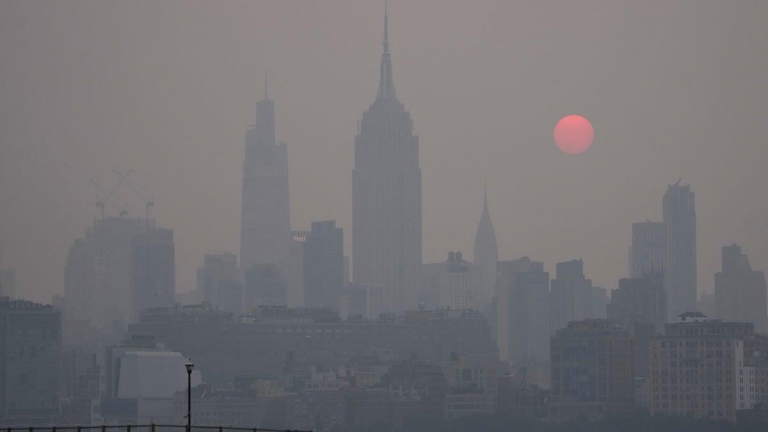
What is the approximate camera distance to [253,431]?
6488cm

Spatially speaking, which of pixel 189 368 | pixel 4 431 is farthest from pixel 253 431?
pixel 4 431

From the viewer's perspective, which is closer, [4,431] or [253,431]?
[253,431]

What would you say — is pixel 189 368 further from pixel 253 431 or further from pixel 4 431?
pixel 4 431

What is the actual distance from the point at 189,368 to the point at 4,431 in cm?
1479

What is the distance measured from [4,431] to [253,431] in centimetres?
1744

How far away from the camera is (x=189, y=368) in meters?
66.9

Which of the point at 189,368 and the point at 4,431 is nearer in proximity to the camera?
the point at 189,368

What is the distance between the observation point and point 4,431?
259 feet
